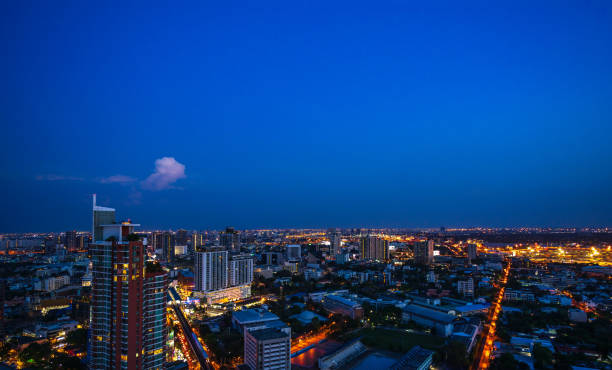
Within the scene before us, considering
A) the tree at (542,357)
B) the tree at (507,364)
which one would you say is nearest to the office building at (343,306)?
the tree at (507,364)

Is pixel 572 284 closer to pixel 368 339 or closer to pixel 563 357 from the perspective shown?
pixel 563 357

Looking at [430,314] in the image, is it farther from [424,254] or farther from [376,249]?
[376,249]

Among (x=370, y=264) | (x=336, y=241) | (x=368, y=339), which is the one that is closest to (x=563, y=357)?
(x=368, y=339)

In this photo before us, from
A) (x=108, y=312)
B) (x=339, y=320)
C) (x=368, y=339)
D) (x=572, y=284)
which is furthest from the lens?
(x=572, y=284)

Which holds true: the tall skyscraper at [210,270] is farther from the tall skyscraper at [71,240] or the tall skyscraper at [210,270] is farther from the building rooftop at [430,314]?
the tall skyscraper at [71,240]

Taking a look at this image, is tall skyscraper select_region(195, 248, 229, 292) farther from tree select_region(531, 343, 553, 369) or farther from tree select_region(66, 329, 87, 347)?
tree select_region(531, 343, 553, 369)

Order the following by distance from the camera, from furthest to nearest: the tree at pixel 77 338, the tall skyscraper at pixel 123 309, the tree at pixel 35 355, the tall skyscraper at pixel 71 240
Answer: the tall skyscraper at pixel 71 240 → the tree at pixel 77 338 → the tree at pixel 35 355 → the tall skyscraper at pixel 123 309

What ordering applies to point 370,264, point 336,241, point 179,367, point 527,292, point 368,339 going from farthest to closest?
point 336,241 → point 370,264 → point 527,292 → point 368,339 → point 179,367

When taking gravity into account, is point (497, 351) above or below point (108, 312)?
below
